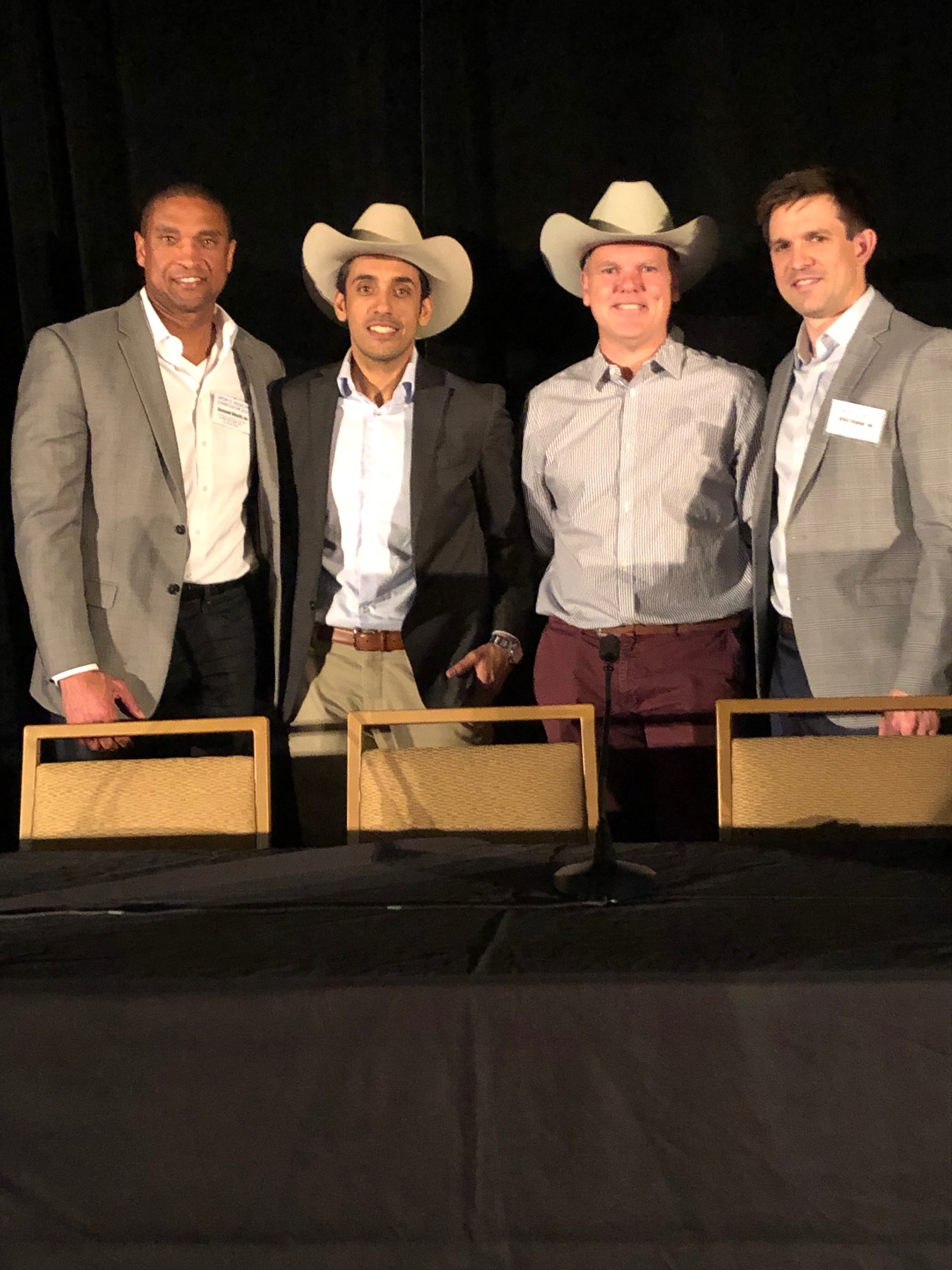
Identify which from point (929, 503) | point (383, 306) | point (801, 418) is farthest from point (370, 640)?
point (929, 503)

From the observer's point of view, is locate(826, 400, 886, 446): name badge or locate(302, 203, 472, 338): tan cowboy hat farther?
locate(302, 203, 472, 338): tan cowboy hat

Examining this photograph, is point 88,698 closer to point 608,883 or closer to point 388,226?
point 388,226

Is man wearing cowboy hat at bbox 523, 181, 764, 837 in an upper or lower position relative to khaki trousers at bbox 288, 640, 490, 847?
upper

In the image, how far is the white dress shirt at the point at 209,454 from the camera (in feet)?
8.95

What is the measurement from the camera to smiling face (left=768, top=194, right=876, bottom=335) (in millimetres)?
2572

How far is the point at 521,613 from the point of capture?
8.91 ft

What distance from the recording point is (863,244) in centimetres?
262

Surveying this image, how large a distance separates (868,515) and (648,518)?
18.9 inches

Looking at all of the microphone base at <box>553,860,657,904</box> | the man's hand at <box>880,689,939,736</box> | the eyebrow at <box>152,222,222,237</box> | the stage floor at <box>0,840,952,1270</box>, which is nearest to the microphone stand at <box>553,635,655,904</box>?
the microphone base at <box>553,860,657,904</box>

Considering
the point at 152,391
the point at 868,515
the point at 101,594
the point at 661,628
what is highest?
the point at 152,391

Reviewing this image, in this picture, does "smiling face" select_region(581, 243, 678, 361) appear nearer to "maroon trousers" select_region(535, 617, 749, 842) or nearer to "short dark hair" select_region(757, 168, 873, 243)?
"short dark hair" select_region(757, 168, 873, 243)

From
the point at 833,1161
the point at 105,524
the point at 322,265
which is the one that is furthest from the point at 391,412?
the point at 833,1161

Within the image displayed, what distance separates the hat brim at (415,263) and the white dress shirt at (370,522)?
10.4 inches

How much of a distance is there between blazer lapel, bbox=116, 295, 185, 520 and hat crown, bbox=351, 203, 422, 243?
0.61 metres
